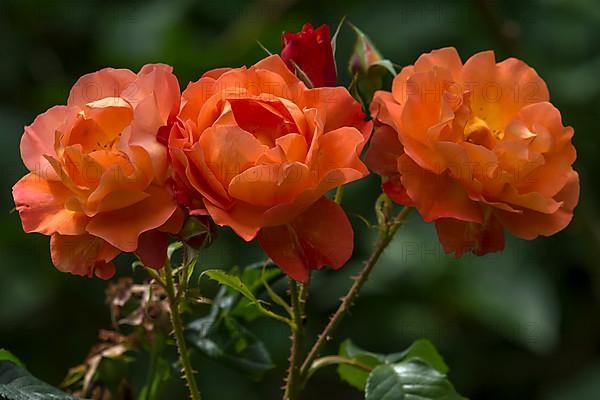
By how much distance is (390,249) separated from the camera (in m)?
1.97

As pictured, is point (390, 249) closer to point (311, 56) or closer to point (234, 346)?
point (234, 346)

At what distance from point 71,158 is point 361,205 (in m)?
1.22

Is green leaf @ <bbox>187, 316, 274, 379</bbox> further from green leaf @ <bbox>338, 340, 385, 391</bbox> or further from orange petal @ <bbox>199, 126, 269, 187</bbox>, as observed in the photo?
orange petal @ <bbox>199, 126, 269, 187</bbox>

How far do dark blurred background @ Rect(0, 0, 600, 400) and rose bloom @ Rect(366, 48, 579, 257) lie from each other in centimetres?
96

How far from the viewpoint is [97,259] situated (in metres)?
0.81

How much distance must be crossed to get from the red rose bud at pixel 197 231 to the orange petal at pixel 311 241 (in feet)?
0.12

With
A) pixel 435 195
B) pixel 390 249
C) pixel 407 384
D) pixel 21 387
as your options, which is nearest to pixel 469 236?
pixel 435 195

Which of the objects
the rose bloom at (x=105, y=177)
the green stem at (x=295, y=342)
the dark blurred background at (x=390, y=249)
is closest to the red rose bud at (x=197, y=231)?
the rose bloom at (x=105, y=177)

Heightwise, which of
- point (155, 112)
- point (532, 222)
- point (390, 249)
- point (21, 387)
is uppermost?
point (155, 112)

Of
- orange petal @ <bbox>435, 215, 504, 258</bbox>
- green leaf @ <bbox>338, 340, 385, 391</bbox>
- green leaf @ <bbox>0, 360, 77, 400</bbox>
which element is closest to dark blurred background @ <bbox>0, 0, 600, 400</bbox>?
green leaf @ <bbox>338, 340, 385, 391</bbox>

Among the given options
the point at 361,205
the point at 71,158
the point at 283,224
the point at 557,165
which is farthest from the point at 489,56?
the point at 361,205

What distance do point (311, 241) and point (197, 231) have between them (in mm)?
81

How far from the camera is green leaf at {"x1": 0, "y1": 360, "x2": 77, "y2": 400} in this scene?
2.82 feet

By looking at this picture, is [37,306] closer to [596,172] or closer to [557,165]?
[596,172]
